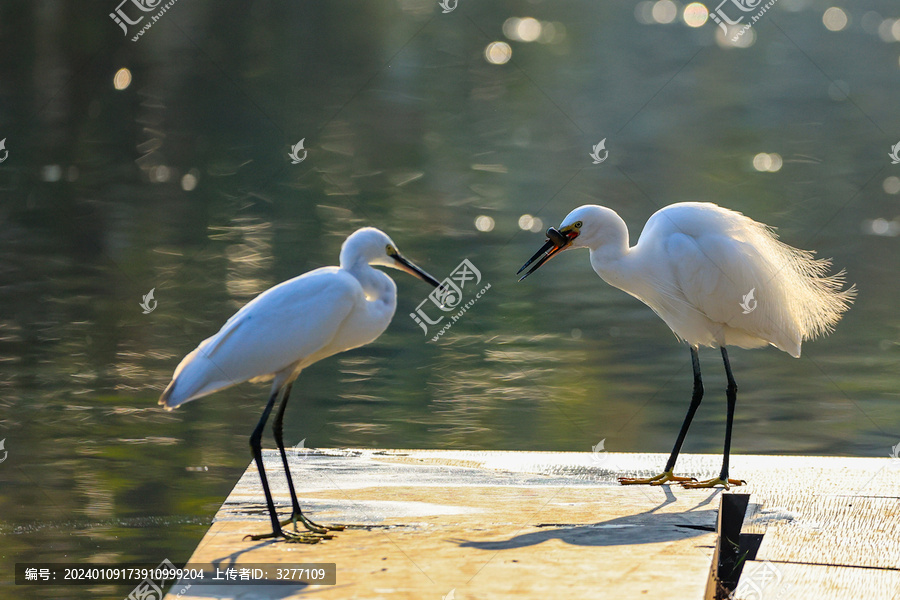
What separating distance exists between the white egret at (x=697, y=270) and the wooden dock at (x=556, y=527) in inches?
20.5

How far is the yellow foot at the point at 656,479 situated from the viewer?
554 centimetres

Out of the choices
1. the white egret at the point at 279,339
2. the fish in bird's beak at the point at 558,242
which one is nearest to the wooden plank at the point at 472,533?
the white egret at the point at 279,339

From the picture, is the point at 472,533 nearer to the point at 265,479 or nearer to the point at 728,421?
the point at 265,479

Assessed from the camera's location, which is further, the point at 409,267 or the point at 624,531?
the point at 409,267

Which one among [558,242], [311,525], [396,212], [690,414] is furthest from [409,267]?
[396,212]

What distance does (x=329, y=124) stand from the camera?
19.9 m

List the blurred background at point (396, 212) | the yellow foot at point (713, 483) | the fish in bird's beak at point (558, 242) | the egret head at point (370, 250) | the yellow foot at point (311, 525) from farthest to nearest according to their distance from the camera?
the blurred background at point (396, 212) → the fish in bird's beak at point (558, 242) → the yellow foot at point (713, 483) → the egret head at point (370, 250) → the yellow foot at point (311, 525)

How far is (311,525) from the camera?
189 inches

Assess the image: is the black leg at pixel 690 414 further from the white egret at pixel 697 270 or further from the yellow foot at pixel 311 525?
the yellow foot at pixel 311 525

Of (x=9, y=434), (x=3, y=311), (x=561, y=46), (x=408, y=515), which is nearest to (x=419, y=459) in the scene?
(x=408, y=515)

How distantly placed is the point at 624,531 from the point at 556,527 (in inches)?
11.1

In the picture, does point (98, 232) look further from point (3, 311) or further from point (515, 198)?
point (515, 198)

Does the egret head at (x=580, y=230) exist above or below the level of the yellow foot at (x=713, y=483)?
above

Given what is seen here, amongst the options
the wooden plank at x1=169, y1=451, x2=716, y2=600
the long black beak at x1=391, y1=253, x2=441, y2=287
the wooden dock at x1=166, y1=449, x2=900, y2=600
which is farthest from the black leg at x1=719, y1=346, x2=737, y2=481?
the long black beak at x1=391, y1=253, x2=441, y2=287
